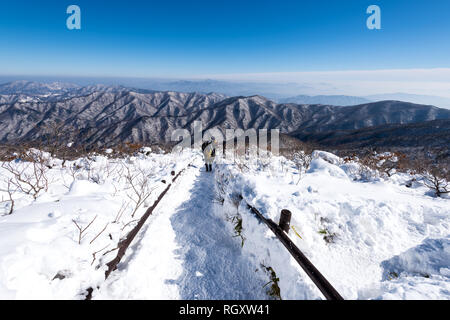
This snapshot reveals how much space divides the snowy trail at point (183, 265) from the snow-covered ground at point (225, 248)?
0.02 m

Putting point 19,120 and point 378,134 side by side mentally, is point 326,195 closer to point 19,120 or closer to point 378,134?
point 378,134

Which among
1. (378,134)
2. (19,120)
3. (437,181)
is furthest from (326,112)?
(19,120)

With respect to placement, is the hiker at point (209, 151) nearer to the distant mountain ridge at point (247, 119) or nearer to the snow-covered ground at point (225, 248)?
the snow-covered ground at point (225, 248)

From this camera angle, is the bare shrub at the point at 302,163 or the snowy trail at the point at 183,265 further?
the bare shrub at the point at 302,163

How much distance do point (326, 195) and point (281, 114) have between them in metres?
186

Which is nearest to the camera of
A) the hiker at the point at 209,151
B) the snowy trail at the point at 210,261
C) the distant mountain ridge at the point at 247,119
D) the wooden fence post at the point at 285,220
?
the snowy trail at the point at 210,261

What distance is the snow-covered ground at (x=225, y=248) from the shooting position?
2480 millimetres

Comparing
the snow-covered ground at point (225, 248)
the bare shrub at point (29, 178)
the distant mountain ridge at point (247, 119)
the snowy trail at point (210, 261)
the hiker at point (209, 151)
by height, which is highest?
the distant mountain ridge at point (247, 119)

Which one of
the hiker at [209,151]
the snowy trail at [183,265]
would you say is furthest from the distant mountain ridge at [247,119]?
the snowy trail at [183,265]

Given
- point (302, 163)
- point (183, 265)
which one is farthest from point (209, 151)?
point (183, 265)

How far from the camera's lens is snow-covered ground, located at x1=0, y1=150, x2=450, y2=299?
2480 millimetres

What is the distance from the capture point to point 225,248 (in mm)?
4395

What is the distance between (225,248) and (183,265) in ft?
3.44

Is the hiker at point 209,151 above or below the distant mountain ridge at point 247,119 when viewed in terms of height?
below
